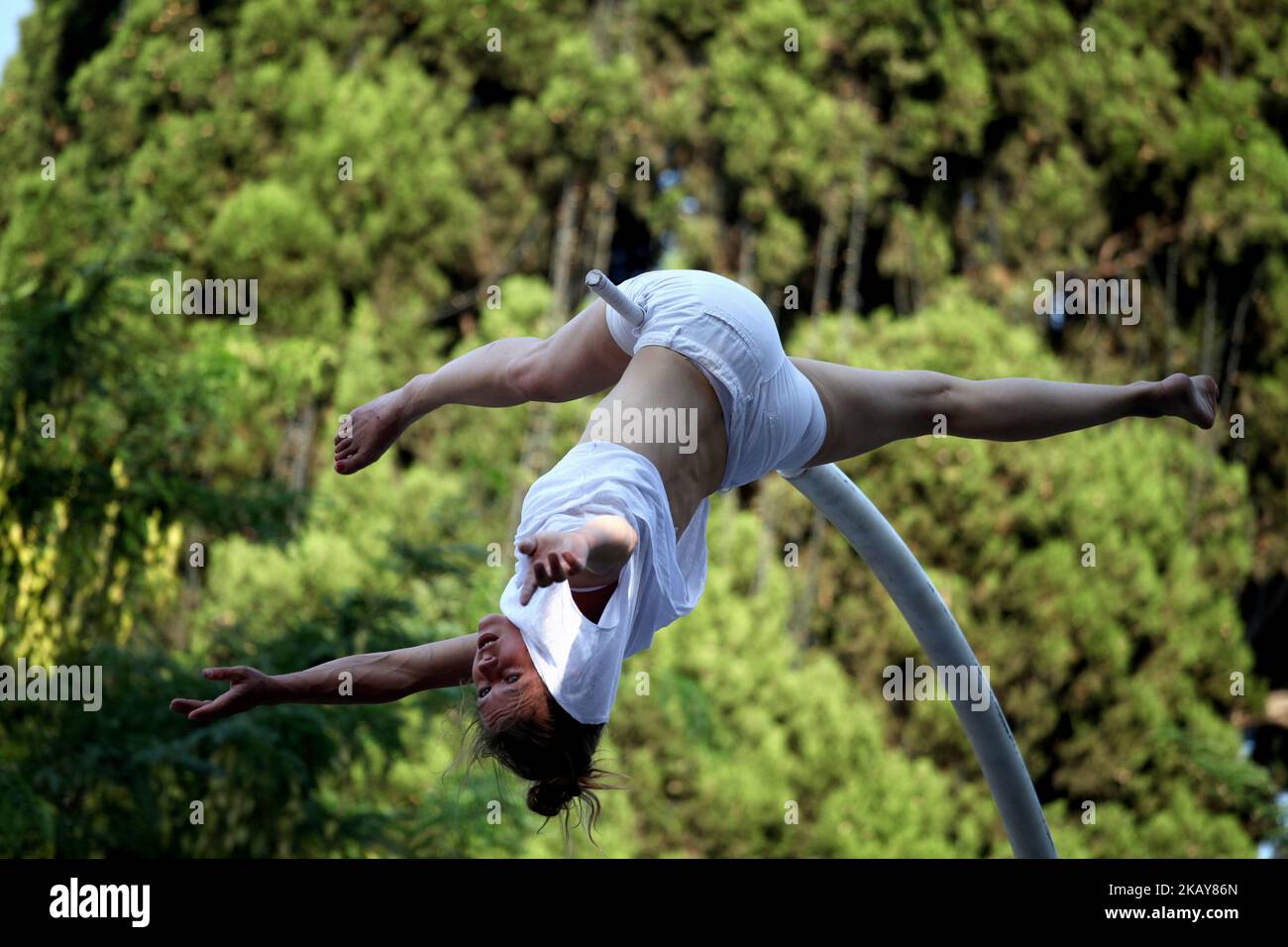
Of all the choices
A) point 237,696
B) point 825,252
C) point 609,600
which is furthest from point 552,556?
point 825,252

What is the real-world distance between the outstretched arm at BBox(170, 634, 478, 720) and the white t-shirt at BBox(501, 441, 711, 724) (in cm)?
19

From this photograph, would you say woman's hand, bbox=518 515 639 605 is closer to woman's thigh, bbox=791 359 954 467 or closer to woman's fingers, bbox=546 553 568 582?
woman's fingers, bbox=546 553 568 582

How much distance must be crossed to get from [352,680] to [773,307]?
882cm

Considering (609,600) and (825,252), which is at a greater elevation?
(825,252)

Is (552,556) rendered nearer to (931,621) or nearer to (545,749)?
(545,749)

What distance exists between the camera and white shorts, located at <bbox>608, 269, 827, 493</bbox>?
8.32 feet

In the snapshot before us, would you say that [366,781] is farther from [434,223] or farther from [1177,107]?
[1177,107]

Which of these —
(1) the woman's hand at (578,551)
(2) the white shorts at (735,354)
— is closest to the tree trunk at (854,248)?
(2) the white shorts at (735,354)

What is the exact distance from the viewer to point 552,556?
1.98m

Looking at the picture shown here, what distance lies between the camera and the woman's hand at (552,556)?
6.49 feet

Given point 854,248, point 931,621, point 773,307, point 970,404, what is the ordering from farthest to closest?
point 773,307, point 854,248, point 931,621, point 970,404

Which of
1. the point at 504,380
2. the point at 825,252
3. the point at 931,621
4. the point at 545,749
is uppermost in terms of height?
the point at 825,252

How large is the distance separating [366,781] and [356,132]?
4305 mm
